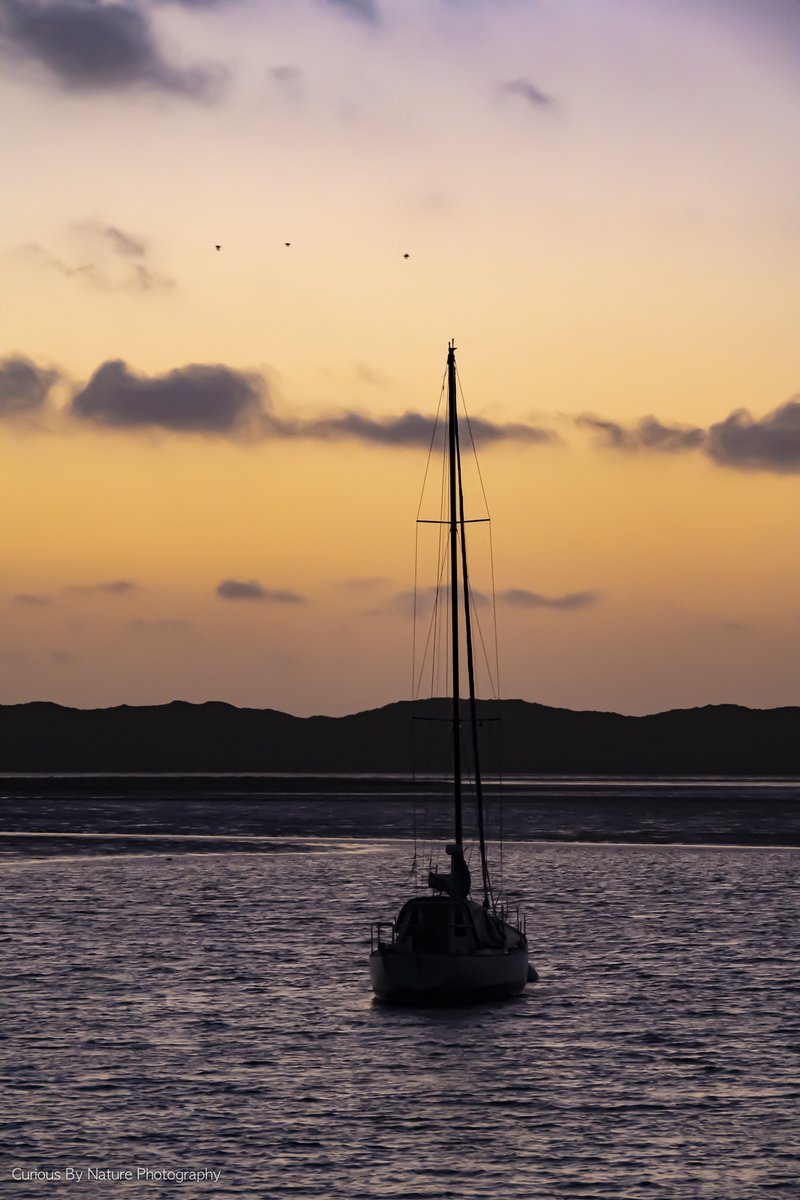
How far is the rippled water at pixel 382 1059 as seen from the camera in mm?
31891

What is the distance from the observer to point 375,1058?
4225cm

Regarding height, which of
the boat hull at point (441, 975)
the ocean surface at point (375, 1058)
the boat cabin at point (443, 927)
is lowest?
the ocean surface at point (375, 1058)

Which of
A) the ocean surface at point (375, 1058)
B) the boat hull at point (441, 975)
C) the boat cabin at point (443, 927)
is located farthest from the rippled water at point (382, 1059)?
the boat cabin at point (443, 927)

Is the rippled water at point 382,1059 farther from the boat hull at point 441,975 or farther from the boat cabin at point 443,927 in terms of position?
the boat cabin at point 443,927

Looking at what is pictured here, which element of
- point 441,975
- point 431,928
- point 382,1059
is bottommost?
point 382,1059

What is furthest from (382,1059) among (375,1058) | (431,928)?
(431,928)

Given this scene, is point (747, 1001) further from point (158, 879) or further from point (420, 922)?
point (158, 879)

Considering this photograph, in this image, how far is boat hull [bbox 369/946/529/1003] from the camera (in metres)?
47.3

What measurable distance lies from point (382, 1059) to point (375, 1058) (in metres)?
0.21

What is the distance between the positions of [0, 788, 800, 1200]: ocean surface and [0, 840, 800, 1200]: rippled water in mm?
97

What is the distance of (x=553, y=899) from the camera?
80.4m

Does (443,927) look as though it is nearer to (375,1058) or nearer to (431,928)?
(431,928)

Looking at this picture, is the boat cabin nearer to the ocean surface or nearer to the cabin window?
the cabin window

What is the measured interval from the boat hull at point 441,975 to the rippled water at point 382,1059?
0.84 m
